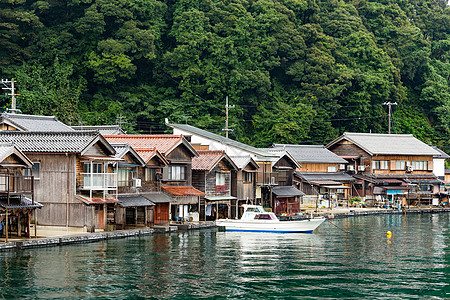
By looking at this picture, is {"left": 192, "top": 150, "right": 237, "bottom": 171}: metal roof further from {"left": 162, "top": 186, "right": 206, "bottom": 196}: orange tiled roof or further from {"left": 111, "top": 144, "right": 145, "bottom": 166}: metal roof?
{"left": 111, "top": 144, "right": 145, "bottom": 166}: metal roof

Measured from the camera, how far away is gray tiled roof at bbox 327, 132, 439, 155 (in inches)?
3347

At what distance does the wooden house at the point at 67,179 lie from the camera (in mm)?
43594

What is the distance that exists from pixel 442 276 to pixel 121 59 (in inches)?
2136

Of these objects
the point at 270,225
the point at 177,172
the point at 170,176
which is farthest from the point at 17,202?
the point at 270,225

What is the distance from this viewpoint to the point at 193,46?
8306 cm

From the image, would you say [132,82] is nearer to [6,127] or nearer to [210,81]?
[210,81]

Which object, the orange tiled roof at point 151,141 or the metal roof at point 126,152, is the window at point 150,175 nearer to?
the metal roof at point 126,152

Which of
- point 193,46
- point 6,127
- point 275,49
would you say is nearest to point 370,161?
point 275,49

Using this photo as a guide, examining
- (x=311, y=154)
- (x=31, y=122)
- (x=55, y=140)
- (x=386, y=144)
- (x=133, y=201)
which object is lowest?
(x=133, y=201)

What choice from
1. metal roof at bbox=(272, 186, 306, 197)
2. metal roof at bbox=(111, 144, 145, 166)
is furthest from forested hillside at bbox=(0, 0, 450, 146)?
metal roof at bbox=(111, 144, 145, 166)

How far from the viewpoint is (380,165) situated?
85.4 m

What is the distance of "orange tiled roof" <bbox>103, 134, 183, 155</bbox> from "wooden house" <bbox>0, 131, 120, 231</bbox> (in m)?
9.34

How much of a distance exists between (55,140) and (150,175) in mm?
9280

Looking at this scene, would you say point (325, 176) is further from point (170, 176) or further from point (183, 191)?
point (170, 176)
